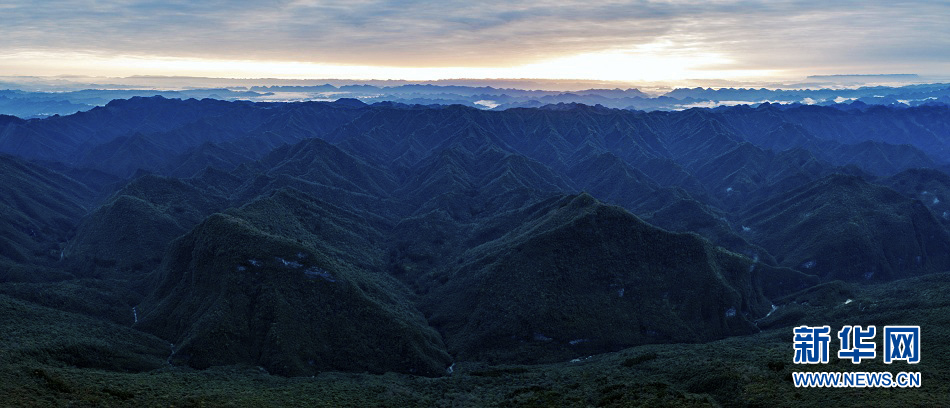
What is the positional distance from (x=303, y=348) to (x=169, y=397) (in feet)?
137

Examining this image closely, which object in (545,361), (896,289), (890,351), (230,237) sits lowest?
(545,361)

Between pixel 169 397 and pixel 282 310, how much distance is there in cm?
4667

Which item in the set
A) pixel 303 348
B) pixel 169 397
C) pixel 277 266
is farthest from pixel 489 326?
pixel 169 397

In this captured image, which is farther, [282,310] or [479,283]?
[479,283]

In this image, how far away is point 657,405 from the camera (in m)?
88.1

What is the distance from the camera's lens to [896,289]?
169750 mm

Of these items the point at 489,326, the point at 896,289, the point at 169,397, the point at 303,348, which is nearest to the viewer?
the point at 169,397

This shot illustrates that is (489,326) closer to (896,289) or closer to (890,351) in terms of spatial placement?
(890,351)

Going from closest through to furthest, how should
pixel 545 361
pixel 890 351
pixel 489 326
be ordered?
1. pixel 890 351
2. pixel 545 361
3. pixel 489 326

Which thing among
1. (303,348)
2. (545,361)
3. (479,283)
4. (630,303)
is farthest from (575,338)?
(303,348)

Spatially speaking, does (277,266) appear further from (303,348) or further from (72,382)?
(72,382)

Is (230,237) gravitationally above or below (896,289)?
above

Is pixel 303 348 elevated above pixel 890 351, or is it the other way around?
pixel 890 351

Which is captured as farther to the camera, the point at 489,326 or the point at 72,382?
the point at 489,326
